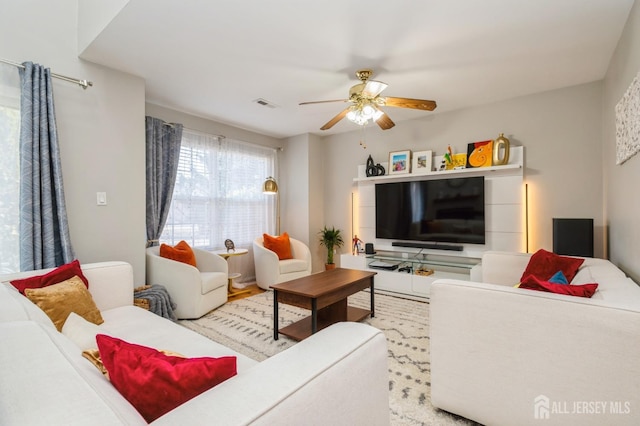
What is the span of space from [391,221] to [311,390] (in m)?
4.09

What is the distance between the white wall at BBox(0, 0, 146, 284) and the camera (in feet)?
8.14

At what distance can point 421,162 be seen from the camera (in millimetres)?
4398

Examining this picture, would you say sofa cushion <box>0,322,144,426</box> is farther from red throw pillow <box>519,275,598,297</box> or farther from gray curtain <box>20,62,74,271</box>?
gray curtain <box>20,62,74,271</box>

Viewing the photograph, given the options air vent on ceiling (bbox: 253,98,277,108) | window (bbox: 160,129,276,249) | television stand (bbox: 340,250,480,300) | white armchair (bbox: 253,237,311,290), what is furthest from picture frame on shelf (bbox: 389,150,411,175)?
window (bbox: 160,129,276,249)

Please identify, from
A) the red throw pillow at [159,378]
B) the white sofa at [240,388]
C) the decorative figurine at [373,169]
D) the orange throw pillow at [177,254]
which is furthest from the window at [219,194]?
the red throw pillow at [159,378]

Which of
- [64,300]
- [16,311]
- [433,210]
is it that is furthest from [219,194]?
[16,311]

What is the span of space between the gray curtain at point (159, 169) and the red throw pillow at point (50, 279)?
5.36ft

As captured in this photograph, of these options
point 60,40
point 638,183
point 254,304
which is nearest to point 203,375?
point 638,183

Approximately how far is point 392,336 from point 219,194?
122 inches

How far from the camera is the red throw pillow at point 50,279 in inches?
72.3

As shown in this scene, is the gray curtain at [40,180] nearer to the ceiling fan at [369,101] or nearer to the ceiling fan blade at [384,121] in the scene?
the ceiling fan at [369,101]

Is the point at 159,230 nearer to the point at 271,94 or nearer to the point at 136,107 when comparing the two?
the point at 136,107

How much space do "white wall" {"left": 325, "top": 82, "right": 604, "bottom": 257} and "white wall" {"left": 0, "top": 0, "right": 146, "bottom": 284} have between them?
3094 millimetres

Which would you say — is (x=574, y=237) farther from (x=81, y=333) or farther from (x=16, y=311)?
(x=16, y=311)
